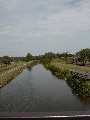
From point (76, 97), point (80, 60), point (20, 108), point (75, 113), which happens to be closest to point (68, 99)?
point (76, 97)

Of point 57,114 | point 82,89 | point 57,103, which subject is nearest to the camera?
point 57,114

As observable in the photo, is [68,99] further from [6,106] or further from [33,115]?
[33,115]

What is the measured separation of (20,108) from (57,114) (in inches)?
920

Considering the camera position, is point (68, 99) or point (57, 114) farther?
point (68, 99)

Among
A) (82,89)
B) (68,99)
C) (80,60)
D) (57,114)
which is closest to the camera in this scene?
(57,114)

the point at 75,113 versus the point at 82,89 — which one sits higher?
the point at 75,113

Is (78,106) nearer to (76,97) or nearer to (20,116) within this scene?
(76,97)

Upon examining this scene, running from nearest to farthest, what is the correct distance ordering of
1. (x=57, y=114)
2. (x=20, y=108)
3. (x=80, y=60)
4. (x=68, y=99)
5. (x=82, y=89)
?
(x=57, y=114) < (x=20, y=108) < (x=68, y=99) < (x=82, y=89) < (x=80, y=60)

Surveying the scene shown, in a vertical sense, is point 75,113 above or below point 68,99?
Answer: above

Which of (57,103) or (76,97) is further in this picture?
(76,97)

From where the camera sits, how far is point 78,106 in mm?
26875

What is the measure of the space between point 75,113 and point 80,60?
102195mm

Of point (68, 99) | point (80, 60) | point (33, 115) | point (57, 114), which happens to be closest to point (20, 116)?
point (33, 115)

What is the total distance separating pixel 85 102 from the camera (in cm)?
2873
